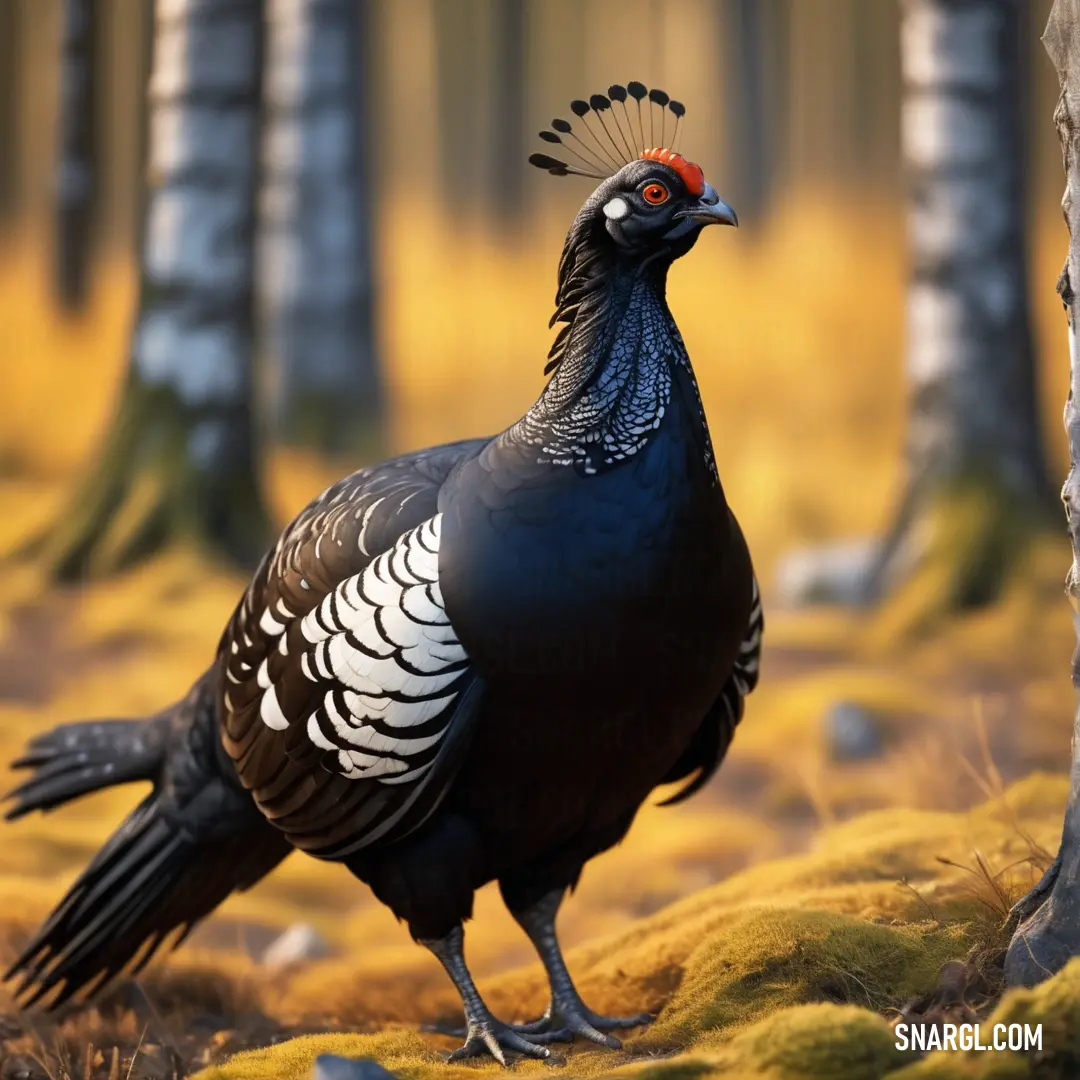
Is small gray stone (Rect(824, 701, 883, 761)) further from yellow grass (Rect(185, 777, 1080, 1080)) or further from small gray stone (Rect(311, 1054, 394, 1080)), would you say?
small gray stone (Rect(311, 1054, 394, 1080))

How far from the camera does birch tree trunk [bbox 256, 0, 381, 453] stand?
858 centimetres

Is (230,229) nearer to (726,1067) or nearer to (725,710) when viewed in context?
(725,710)

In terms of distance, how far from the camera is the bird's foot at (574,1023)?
11.1ft

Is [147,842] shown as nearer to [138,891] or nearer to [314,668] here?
[138,891]

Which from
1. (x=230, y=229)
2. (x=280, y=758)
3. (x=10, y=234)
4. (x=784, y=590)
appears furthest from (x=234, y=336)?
(x=10, y=234)

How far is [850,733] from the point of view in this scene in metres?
5.66

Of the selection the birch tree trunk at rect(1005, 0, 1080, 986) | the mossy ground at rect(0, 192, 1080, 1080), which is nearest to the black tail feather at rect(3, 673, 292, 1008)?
the mossy ground at rect(0, 192, 1080, 1080)

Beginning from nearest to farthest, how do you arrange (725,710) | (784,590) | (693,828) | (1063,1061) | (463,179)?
1. (1063,1061)
2. (725,710)
3. (693,828)
4. (784,590)
5. (463,179)

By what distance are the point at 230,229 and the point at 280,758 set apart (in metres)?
3.88

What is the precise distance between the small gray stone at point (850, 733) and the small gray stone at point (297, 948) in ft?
6.81

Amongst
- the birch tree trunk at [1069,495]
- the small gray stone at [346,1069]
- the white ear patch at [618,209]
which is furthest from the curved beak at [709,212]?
the small gray stone at [346,1069]

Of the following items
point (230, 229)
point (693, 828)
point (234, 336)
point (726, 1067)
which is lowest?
point (693, 828)

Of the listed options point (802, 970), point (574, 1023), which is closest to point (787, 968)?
point (802, 970)

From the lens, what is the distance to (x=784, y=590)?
7.34m
